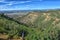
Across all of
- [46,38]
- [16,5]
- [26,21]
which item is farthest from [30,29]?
[16,5]

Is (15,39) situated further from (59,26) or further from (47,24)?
(59,26)

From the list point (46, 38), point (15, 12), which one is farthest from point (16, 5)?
point (46, 38)

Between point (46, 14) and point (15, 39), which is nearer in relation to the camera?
point (15, 39)

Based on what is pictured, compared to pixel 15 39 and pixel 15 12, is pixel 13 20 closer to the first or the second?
pixel 15 12

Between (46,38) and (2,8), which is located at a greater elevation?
(2,8)

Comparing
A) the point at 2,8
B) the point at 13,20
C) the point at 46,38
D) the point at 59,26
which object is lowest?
the point at 46,38

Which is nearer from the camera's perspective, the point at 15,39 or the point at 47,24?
the point at 15,39
